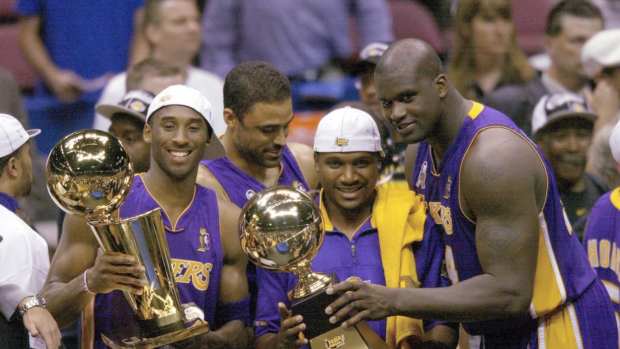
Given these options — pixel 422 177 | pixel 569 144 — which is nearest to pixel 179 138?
pixel 422 177

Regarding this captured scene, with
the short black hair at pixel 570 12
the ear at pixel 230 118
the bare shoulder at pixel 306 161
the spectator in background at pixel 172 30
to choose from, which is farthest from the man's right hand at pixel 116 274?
the short black hair at pixel 570 12

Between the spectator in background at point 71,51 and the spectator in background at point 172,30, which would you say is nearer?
the spectator in background at point 172,30

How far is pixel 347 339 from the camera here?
4504 mm

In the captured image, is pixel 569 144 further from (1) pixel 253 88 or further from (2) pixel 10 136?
(2) pixel 10 136

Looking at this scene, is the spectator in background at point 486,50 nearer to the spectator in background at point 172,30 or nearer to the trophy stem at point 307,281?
the spectator in background at point 172,30

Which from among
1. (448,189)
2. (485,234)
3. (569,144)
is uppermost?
(569,144)

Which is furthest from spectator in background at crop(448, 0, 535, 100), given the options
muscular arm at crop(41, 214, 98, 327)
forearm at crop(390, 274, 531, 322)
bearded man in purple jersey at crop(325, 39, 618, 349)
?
muscular arm at crop(41, 214, 98, 327)

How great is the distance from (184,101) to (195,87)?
83.6 inches

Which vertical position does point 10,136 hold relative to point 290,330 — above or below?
above

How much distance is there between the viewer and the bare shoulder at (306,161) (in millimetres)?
5530

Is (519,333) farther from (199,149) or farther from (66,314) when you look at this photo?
(66,314)

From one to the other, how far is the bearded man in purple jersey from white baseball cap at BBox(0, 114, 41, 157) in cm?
135

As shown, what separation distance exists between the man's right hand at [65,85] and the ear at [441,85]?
370 centimetres

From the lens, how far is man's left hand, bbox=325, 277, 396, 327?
14.2 feet
